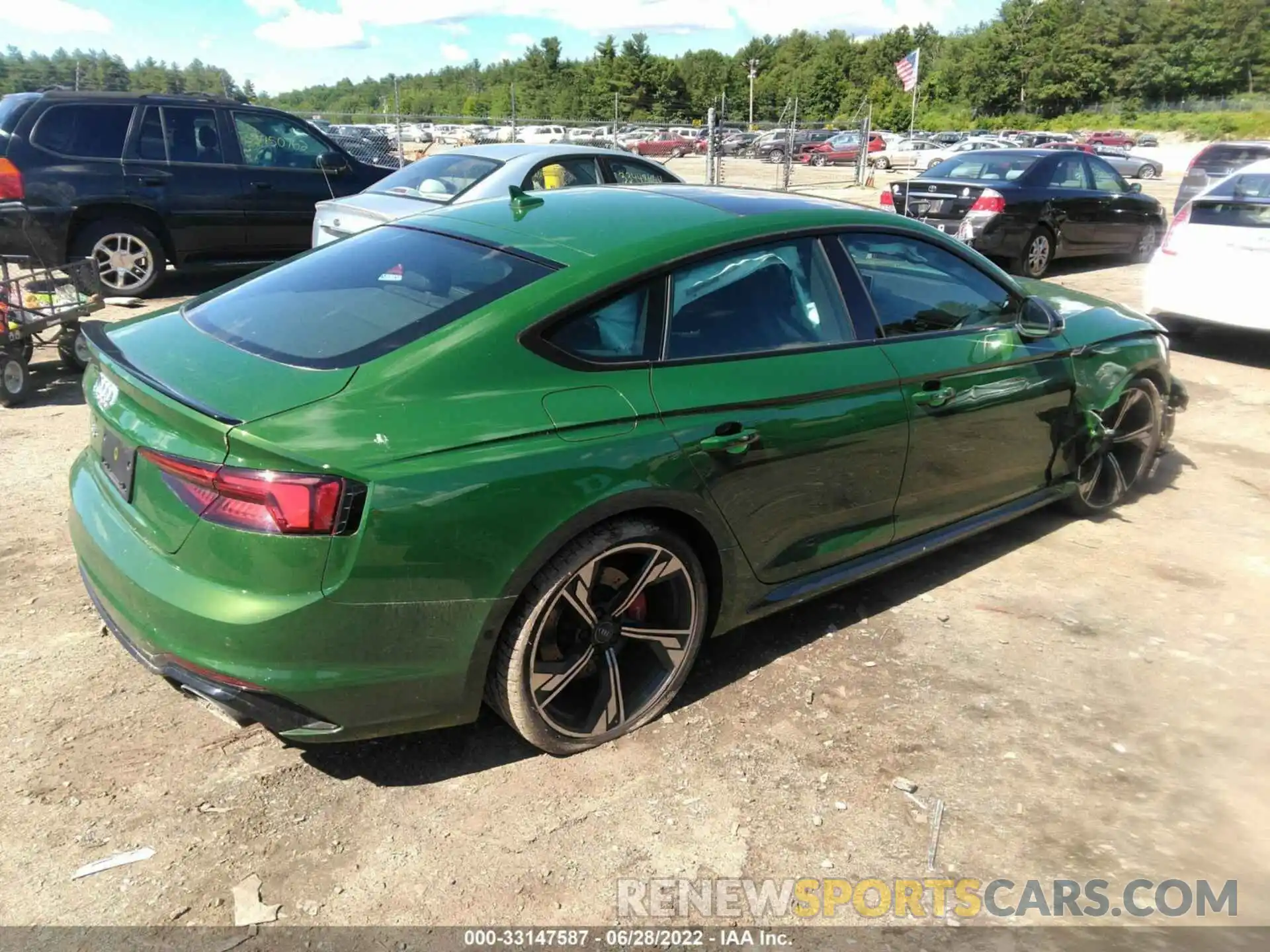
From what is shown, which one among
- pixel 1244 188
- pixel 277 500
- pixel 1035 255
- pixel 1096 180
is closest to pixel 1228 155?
pixel 1096 180

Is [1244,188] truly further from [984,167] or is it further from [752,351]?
[752,351]

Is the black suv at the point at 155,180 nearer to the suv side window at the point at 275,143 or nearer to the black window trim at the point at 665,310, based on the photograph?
the suv side window at the point at 275,143

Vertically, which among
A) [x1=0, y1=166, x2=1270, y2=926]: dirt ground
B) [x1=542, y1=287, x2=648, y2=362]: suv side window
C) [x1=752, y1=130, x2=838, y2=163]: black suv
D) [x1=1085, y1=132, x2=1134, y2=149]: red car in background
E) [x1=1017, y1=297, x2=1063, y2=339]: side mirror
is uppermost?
[x1=1085, y1=132, x2=1134, y2=149]: red car in background

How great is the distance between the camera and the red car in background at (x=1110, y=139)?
5000 centimetres

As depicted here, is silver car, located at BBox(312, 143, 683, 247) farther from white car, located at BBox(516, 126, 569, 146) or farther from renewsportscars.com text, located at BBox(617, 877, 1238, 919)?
white car, located at BBox(516, 126, 569, 146)

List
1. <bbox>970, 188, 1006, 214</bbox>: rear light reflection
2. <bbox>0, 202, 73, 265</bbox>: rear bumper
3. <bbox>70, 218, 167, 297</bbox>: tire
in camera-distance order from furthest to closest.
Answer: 1. <bbox>970, 188, 1006, 214</bbox>: rear light reflection
2. <bbox>70, 218, 167, 297</bbox>: tire
3. <bbox>0, 202, 73, 265</bbox>: rear bumper

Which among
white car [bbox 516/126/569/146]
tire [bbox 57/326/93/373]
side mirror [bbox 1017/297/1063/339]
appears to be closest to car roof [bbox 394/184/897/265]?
side mirror [bbox 1017/297/1063/339]

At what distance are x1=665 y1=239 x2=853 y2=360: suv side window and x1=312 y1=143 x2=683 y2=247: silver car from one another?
15.4ft

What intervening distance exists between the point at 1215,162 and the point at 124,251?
16.0 meters

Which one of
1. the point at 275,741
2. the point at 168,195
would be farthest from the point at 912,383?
the point at 168,195

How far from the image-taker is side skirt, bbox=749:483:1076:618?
10.8 ft

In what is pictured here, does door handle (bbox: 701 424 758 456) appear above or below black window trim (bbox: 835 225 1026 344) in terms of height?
below

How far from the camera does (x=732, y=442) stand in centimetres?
293

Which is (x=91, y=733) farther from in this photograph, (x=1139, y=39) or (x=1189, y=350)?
(x=1139, y=39)
